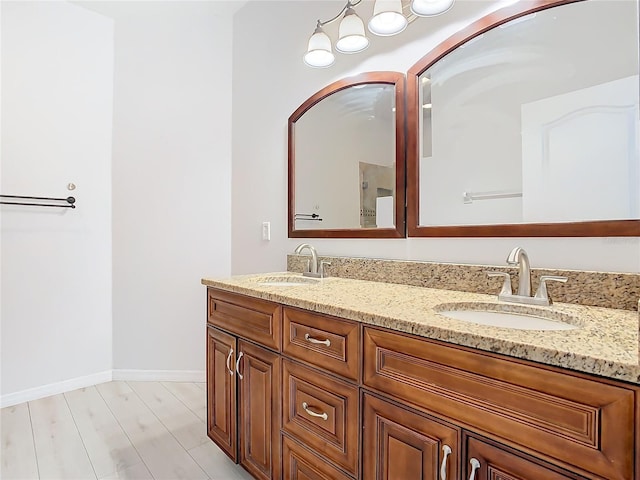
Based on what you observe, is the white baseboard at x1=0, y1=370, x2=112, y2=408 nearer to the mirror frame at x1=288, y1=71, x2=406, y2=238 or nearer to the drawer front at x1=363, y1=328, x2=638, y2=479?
the mirror frame at x1=288, y1=71, x2=406, y2=238

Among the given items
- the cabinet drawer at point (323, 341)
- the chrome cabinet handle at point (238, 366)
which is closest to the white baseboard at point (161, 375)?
the chrome cabinet handle at point (238, 366)

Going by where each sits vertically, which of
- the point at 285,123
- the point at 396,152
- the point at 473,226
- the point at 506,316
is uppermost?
the point at 285,123

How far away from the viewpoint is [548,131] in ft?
4.15

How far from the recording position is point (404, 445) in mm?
930

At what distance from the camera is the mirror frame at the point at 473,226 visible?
1153 millimetres

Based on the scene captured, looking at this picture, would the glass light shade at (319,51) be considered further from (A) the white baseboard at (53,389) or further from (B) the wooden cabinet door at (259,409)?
(A) the white baseboard at (53,389)

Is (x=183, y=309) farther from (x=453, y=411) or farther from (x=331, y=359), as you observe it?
(x=453, y=411)

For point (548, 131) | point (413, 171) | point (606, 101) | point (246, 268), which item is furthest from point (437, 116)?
point (246, 268)

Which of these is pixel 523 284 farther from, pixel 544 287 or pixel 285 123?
pixel 285 123

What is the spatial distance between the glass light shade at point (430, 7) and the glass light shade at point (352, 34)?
0.97ft

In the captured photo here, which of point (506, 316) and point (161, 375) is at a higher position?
point (506, 316)

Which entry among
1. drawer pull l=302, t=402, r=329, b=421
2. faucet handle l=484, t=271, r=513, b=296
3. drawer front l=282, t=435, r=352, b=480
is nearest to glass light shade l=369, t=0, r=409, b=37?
faucet handle l=484, t=271, r=513, b=296

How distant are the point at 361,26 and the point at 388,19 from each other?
0.15 metres

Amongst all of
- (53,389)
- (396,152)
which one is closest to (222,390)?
(396,152)
